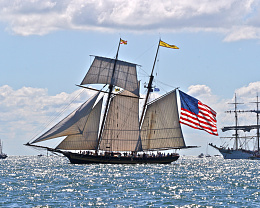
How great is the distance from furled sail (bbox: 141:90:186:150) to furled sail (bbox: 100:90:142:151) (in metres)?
3.00

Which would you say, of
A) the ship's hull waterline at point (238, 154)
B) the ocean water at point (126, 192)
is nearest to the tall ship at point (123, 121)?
the ocean water at point (126, 192)

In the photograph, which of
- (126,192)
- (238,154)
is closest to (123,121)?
(126,192)

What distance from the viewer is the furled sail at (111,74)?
90.4m

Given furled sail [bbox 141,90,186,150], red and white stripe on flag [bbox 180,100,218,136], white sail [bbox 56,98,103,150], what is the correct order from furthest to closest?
furled sail [bbox 141,90,186,150], red and white stripe on flag [bbox 180,100,218,136], white sail [bbox 56,98,103,150]

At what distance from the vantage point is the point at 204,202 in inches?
1718

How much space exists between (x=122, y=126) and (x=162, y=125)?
6.43 m

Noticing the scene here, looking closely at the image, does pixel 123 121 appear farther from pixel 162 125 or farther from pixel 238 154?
pixel 238 154

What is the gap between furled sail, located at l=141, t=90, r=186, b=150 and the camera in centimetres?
9119

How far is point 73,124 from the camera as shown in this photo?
83.9 meters

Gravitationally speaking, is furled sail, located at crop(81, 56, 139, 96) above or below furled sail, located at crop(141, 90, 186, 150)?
above

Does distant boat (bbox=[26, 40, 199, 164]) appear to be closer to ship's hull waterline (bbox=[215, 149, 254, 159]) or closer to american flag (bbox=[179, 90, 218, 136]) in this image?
american flag (bbox=[179, 90, 218, 136])

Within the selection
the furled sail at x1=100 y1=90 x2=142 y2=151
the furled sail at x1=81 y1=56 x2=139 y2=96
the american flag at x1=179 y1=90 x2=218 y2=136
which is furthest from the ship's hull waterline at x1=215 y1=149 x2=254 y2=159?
the american flag at x1=179 y1=90 x2=218 y2=136

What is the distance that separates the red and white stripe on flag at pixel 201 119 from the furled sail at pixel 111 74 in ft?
31.6

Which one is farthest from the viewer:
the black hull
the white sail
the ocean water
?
the black hull
